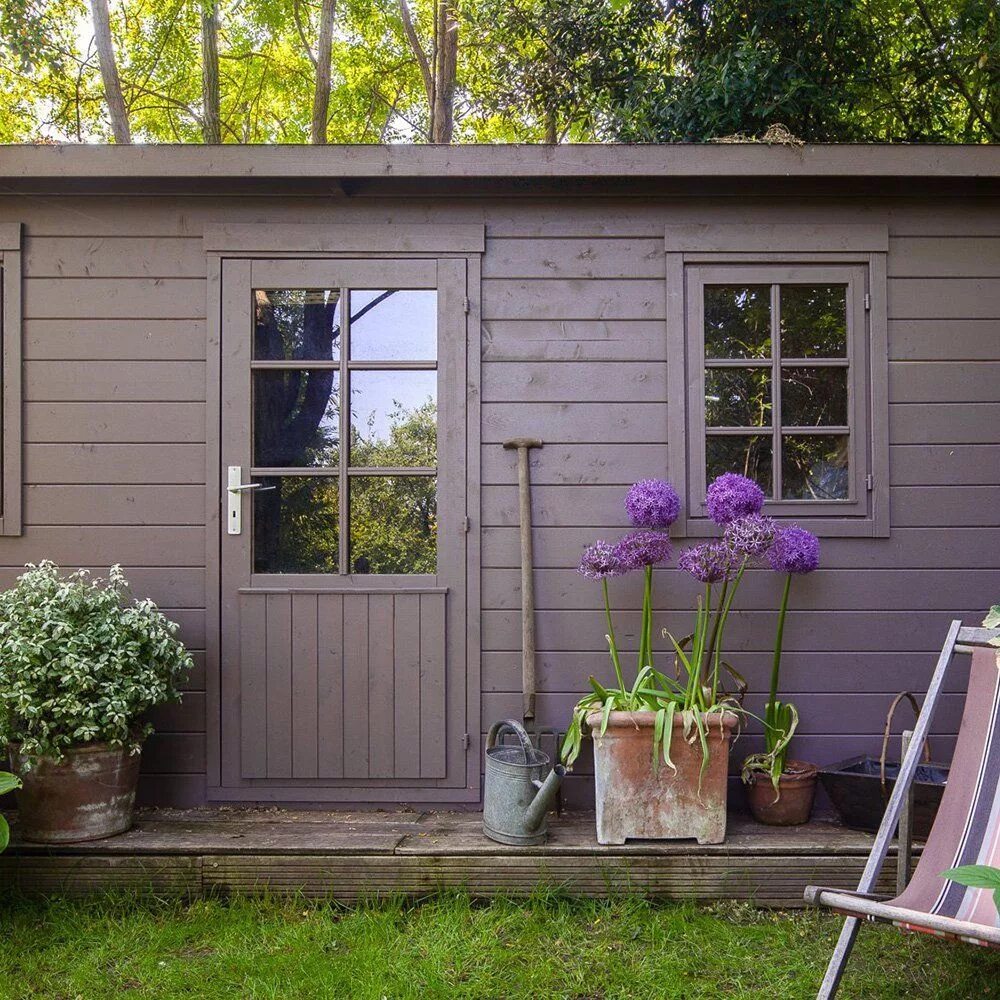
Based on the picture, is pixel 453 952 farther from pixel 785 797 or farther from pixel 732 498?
pixel 732 498

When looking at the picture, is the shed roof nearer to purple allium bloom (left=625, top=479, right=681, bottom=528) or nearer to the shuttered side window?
the shuttered side window

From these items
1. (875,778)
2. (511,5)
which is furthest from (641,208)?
(511,5)

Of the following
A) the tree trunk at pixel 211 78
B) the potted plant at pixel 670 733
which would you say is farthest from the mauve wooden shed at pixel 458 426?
the tree trunk at pixel 211 78

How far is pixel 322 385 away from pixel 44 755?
5.08 feet

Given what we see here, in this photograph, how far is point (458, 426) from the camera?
3.22 meters

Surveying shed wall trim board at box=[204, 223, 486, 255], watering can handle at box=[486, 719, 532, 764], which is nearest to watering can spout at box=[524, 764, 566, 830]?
watering can handle at box=[486, 719, 532, 764]

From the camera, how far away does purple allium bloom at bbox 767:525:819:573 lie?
291cm

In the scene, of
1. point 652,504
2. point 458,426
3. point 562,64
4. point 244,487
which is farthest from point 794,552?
point 562,64

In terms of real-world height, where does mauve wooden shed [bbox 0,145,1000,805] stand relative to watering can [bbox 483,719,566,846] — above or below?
above

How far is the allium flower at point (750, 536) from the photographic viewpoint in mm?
2783

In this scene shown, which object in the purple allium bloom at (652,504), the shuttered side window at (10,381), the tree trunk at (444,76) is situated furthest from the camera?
the tree trunk at (444,76)

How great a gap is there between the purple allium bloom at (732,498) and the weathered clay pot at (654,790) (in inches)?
26.1

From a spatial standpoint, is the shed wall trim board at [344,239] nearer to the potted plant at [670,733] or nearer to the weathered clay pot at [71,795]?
the potted plant at [670,733]

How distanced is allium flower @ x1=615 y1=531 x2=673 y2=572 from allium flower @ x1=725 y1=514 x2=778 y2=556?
0.22 metres
